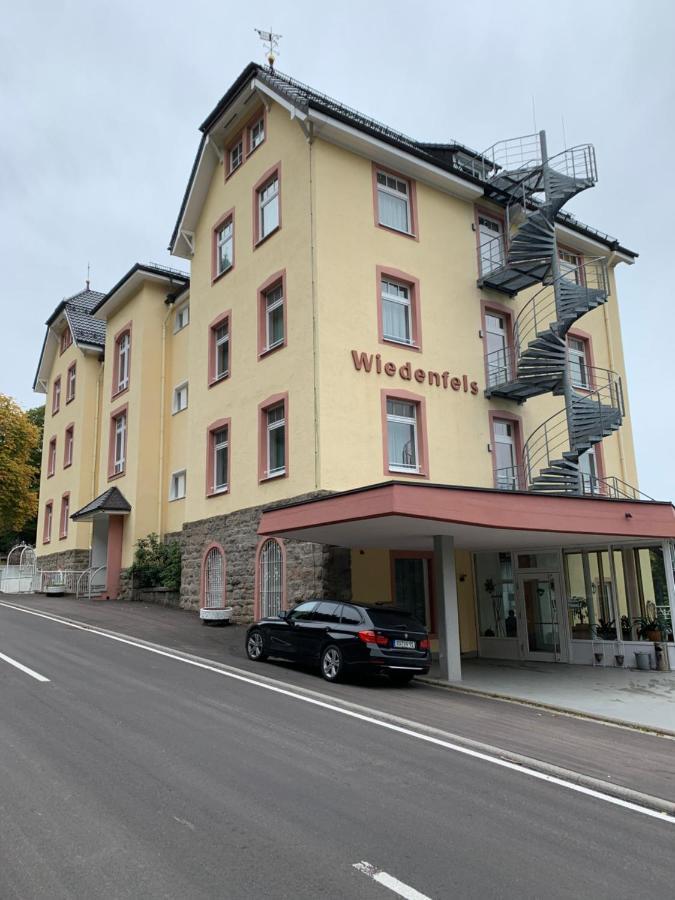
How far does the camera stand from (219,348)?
2344cm

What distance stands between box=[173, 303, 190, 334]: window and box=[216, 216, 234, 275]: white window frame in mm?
4549

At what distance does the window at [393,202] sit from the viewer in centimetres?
2078

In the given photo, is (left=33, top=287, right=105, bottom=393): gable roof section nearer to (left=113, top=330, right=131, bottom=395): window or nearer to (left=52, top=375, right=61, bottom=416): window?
(left=52, top=375, right=61, bottom=416): window

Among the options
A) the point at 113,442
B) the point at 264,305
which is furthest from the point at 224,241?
the point at 113,442

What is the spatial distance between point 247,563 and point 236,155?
13318mm

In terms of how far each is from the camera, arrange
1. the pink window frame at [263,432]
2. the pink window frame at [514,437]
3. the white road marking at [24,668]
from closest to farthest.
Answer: the white road marking at [24,668], the pink window frame at [263,432], the pink window frame at [514,437]

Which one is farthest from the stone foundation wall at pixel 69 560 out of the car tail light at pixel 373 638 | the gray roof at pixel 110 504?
the car tail light at pixel 373 638

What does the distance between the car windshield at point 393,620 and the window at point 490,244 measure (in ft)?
42.7

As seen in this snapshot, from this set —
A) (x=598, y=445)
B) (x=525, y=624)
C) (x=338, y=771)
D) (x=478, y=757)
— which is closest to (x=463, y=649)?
(x=525, y=624)

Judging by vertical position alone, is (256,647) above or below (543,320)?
below

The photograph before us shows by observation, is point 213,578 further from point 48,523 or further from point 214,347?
point 48,523

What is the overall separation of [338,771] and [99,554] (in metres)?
27.5

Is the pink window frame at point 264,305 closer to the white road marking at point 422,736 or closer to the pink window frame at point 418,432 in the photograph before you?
the pink window frame at point 418,432

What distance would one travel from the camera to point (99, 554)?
32312 millimetres
